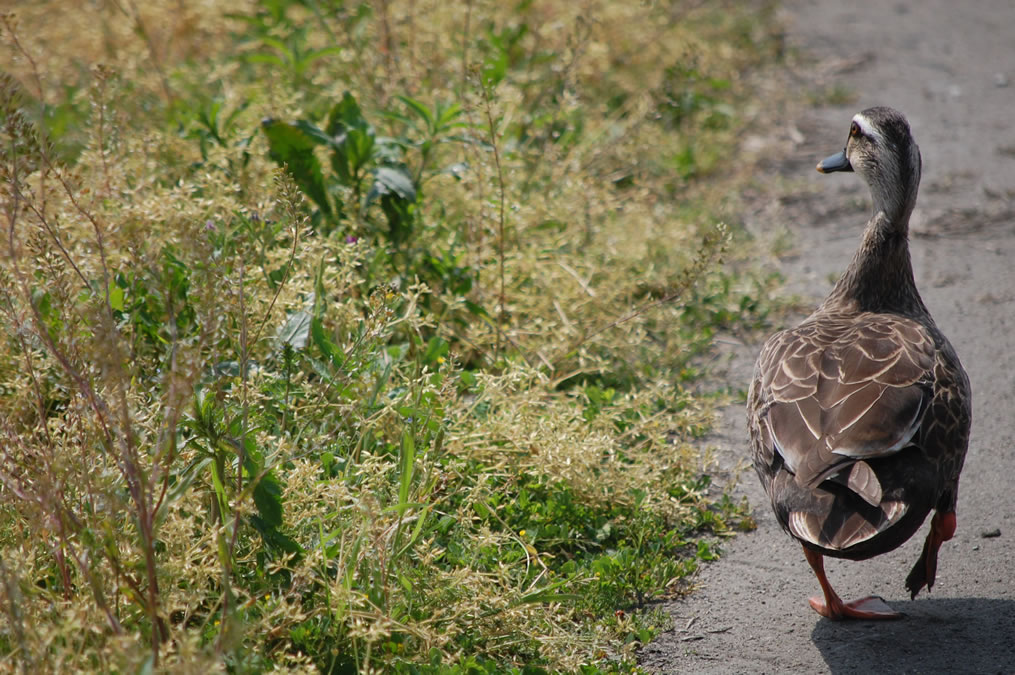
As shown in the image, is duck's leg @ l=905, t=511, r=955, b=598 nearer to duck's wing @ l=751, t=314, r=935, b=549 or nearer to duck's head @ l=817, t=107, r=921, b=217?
duck's wing @ l=751, t=314, r=935, b=549

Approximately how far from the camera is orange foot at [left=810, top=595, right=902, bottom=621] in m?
3.42

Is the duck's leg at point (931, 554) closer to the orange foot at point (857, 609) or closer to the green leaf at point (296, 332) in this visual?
the orange foot at point (857, 609)

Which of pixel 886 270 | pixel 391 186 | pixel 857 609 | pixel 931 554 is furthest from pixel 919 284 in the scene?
pixel 391 186

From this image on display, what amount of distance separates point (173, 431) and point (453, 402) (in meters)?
1.73

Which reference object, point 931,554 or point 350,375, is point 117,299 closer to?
point 350,375

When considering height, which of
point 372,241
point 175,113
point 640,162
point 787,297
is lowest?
point 787,297

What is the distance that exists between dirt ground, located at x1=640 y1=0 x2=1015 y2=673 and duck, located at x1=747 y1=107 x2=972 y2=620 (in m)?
0.18

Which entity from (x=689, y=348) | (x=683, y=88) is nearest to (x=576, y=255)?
(x=689, y=348)

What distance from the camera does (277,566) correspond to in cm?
299

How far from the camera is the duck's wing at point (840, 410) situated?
2977 millimetres

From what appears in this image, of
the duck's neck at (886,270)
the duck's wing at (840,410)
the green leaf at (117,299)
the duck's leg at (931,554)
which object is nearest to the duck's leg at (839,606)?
the duck's leg at (931,554)

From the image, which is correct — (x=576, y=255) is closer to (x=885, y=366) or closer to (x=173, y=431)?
(x=885, y=366)

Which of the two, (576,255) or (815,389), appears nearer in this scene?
(815,389)

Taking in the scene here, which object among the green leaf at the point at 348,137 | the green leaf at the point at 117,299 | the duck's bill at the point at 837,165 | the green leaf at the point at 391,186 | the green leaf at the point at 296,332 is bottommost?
the duck's bill at the point at 837,165
